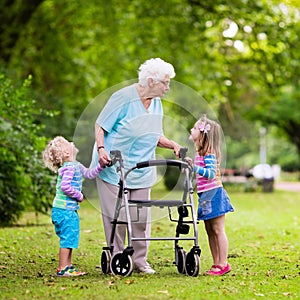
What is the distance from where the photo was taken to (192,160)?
24.2ft

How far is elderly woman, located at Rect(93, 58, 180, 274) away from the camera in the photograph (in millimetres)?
7293

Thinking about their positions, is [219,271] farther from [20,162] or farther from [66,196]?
[20,162]

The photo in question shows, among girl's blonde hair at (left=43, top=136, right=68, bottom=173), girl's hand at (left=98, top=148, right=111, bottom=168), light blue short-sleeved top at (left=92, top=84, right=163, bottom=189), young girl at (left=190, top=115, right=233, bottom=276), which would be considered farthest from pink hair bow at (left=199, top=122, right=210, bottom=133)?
girl's blonde hair at (left=43, top=136, right=68, bottom=173)

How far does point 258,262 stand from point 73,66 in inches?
620

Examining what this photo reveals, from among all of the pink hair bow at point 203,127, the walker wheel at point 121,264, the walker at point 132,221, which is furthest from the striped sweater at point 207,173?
the walker wheel at point 121,264

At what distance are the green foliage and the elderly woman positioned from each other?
516 centimetres

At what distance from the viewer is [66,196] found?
737 cm

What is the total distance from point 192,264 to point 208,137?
1.16 metres

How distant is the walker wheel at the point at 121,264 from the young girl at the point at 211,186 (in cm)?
80

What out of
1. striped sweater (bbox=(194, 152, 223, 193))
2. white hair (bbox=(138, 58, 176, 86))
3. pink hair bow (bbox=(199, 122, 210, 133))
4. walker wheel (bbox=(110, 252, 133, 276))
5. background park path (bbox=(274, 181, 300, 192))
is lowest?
walker wheel (bbox=(110, 252, 133, 276))

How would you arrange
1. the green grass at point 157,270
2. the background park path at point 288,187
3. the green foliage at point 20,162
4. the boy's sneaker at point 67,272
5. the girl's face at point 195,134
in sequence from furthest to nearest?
1. the background park path at point 288,187
2. the green foliage at point 20,162
3. the girl's face at point 195,134
4. the boy's sneaker at point 67,272
5. the green grass at point 157,270

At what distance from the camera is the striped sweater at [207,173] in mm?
7281

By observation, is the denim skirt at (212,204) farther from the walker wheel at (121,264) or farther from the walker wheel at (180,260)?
the walker wheel at (121,264)

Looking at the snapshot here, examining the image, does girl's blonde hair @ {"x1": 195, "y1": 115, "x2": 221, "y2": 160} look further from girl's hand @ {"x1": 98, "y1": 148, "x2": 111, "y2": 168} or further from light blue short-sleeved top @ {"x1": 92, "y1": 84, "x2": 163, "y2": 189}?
girl's hand @ {"x1": 98, "y1": 148, "x2": 111, "y2": 168}
